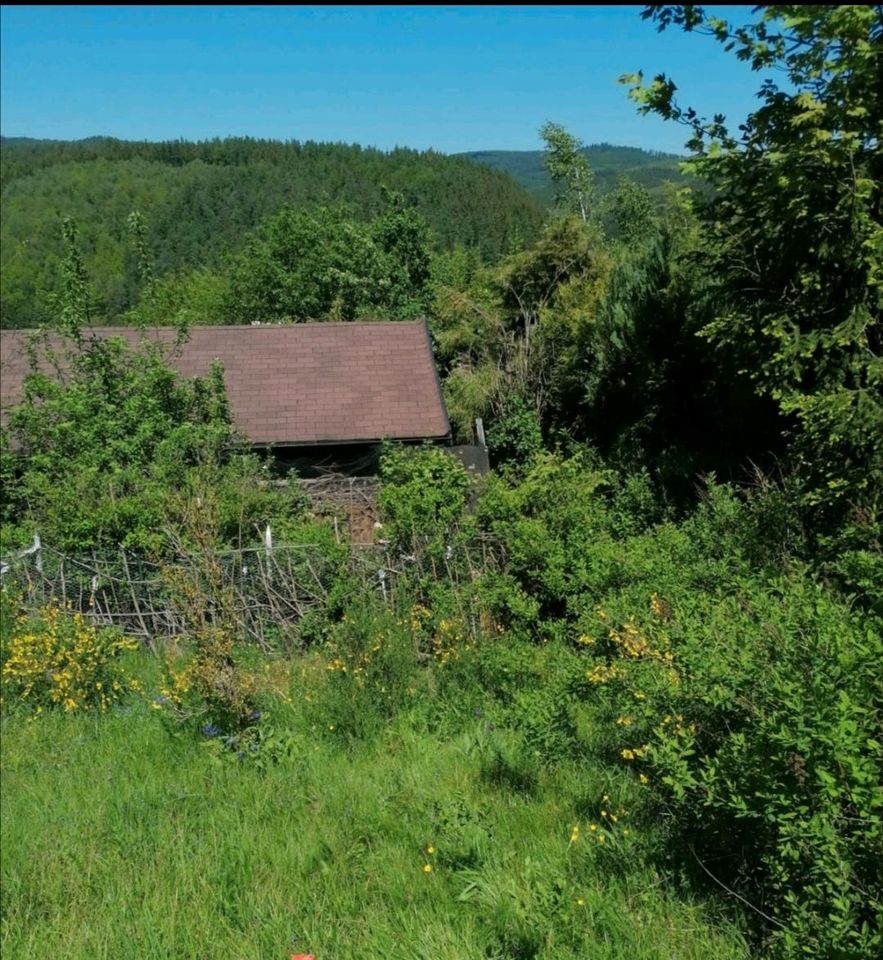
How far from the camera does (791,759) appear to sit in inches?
110

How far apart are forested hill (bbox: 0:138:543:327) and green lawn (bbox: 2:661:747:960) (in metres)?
54.2

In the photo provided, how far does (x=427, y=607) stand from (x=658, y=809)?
4.19 m

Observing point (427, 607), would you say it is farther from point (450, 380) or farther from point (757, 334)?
point (450, 380)

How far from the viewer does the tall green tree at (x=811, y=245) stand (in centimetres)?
700

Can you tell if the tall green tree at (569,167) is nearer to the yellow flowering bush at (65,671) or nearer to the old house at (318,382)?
the old house at (318,382)

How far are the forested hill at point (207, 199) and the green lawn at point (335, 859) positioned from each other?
178 feet

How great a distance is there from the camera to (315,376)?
14.5 metres

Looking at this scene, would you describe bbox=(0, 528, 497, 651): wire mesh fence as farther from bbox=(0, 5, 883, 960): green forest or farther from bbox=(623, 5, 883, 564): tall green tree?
bbox=(623, 5, 883, 564): tall green tree

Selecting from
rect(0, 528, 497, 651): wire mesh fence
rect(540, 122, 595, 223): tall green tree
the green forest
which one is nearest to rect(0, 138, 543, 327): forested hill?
rect(540, 122, 595, 223): tall green tree

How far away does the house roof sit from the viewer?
1304 centimetres

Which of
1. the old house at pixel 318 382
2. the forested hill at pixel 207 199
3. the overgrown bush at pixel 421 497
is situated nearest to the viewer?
the overgrown bush at pixel 421 497

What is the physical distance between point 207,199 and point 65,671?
303ft

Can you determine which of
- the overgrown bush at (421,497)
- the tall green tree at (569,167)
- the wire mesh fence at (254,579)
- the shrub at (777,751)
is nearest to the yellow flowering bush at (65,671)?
the wire mesh fence at (254,579)

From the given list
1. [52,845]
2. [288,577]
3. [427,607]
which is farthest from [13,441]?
[52,845]
